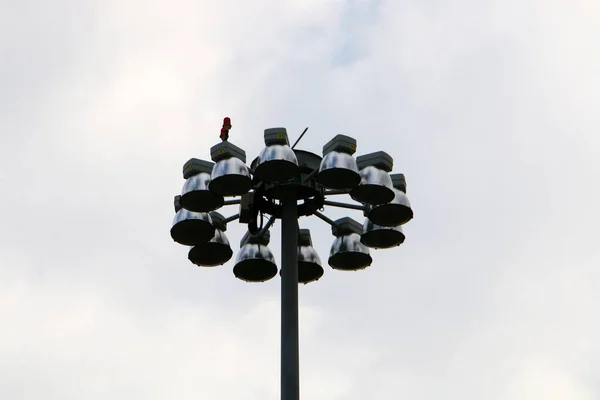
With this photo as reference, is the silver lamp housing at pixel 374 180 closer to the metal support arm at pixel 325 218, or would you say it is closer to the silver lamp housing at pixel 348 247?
the metal support arm at pixel 325 218

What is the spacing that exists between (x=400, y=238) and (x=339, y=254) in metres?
0.97

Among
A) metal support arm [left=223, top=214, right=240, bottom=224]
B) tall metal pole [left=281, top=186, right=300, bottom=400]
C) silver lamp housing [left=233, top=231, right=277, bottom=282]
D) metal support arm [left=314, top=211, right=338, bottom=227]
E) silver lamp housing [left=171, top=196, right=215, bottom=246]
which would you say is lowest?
tall metal pole [left=281, top=186, right=300, bottom=400]

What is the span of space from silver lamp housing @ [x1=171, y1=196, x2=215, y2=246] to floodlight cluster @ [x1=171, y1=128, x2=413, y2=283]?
1 cm

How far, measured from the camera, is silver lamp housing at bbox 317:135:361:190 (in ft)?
50.1

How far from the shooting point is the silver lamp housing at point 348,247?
17156 millimetres

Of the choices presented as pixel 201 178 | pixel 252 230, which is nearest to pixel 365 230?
pixel 252 230

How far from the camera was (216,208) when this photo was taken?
15.8 meters

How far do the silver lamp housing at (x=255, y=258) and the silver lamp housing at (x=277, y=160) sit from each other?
6.02ft

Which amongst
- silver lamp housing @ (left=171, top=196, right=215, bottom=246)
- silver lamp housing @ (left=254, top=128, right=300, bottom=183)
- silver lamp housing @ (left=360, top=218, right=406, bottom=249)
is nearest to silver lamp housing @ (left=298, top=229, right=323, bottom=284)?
silver lamp housing @ (left=360, top=218, right=406, bottom=249)

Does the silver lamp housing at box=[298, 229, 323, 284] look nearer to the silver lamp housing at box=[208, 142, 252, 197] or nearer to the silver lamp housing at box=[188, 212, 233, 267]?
the silver lamp housing at box=[188, 212, 233, 267]

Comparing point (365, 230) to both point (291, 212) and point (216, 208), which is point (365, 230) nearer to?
point (291, 212)

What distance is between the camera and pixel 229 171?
50.1ft

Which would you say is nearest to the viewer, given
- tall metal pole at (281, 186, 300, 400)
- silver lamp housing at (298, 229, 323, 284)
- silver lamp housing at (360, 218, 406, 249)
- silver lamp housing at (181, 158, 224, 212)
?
tall metal pole at (281, 186, 300, 400)

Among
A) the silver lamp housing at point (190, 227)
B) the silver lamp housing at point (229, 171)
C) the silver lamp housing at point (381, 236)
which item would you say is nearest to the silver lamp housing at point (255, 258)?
the silver lamp housing at point (190, 227)
